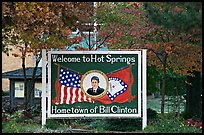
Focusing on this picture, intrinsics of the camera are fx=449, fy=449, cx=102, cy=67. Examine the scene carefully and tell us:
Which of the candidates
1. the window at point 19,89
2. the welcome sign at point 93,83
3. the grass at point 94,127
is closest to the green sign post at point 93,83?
the welcome sign at point 93,83

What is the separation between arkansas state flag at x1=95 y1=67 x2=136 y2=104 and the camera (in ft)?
43.0

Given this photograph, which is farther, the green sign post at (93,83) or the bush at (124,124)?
the bush at (124,124)

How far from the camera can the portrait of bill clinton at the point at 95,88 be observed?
13062mm

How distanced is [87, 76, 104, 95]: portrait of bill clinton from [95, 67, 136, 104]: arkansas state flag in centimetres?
21

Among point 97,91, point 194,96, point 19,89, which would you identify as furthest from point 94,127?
point 19,89

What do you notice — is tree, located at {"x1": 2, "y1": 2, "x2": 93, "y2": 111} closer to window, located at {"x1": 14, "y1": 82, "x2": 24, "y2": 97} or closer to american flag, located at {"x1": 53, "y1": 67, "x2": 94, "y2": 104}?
american flag, located at {"x1": 53, "y1": 67, "x2": 94, "y2": 104}

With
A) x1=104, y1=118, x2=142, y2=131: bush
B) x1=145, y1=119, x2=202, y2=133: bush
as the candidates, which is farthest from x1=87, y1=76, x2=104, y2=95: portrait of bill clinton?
x1=145, y1=119, x2=202, y2=133: bush

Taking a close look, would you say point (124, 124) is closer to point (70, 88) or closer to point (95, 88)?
point (95, 88)

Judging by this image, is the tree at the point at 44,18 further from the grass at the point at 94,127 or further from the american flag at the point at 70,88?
the grass at the point at 94,127

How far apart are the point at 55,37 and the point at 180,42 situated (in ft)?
13.0

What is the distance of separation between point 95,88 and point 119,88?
2.31 feet

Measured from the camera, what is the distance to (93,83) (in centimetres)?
1306

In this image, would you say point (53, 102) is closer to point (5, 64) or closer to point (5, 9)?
point (5, 9)

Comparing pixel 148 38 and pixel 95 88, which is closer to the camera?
pixel 95 88
